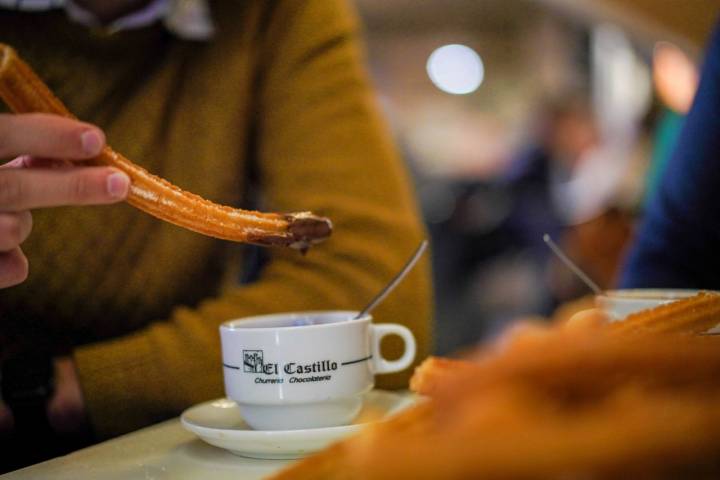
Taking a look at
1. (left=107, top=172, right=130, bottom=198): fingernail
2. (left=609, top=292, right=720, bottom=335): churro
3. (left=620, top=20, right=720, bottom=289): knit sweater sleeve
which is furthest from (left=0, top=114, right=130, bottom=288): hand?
(left=620, top=20, right=720, bottom=289): knit sweater sleeve

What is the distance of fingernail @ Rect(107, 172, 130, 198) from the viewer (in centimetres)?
46

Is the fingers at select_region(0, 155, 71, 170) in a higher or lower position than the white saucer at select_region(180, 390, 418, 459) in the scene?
higher

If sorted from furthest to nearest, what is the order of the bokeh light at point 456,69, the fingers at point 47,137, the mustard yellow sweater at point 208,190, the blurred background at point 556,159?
the bokeh light at point 456,69, the blurred background at point 556,159, the mustard yellow sweater at point 208,190, the fingers at point 47,137

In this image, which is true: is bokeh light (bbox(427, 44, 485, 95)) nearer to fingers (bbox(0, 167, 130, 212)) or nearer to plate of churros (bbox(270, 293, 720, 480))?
fingers (bbox(0, 167, 130, 212))

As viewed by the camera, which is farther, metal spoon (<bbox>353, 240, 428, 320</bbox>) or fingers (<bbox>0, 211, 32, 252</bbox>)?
metal spoon (<bbox>353, 240, 428, 320</bbox>)

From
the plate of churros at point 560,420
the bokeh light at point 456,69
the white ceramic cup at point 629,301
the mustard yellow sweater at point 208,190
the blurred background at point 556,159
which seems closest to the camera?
the plate of churros at point 560,420

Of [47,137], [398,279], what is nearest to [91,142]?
[47,137]

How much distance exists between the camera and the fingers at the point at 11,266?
1.78 ft

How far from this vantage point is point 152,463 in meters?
0.54

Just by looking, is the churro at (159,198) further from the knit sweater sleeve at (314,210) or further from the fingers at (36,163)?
the knit sweater sleeve at (314,210)

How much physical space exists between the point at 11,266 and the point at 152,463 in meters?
0.18

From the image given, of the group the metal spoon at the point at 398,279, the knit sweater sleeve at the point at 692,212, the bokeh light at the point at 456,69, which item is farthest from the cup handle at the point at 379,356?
the bokeh light at the point at 456,69

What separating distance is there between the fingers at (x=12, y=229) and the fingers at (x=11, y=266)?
2 centimetres

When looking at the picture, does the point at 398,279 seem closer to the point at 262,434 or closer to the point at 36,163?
the point at 262,434
